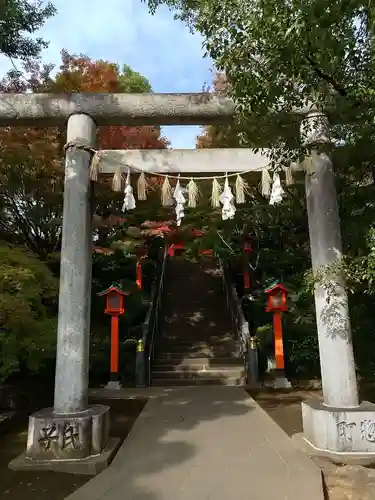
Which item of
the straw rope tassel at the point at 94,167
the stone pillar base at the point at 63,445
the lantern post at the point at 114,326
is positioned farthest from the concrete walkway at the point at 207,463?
the straw rope tassel at the point at 94,167

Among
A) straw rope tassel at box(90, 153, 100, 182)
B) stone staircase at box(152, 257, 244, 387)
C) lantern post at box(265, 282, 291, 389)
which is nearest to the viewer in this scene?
straw rope tassel at box(90, 153, 100, 182)

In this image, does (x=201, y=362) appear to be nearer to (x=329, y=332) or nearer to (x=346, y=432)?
(x=329, y=332)

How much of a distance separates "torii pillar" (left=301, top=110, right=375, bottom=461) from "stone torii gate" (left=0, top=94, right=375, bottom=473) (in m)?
0.01

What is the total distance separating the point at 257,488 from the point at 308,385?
23.5ft

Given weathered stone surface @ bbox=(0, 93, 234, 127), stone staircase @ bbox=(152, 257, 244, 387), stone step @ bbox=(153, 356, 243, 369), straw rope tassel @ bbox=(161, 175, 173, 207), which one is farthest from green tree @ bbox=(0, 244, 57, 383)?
stone step @ bbox=(153, 356, 243, 369)

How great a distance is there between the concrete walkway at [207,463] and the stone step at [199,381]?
3507 mm

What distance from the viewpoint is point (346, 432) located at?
4848mm

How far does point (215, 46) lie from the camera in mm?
4137

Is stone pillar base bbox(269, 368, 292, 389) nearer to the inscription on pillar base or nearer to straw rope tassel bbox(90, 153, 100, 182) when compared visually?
the inscription on pillar base

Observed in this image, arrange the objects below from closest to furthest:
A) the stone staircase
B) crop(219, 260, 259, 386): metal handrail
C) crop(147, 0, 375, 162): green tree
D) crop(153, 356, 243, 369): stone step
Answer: crop(147, 0, 375, 162): green tree
crop(219, 260, 259, 386): metal handrail
the stone staircase
crop(153, 356, 243, 369): stone step

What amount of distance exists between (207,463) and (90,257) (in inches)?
123

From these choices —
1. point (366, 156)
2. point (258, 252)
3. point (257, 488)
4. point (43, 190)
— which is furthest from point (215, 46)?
point (258, 252)

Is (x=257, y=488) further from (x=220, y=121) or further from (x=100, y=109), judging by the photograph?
(x=100, y=109)

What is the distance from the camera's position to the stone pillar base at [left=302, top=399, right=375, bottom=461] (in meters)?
4.83
